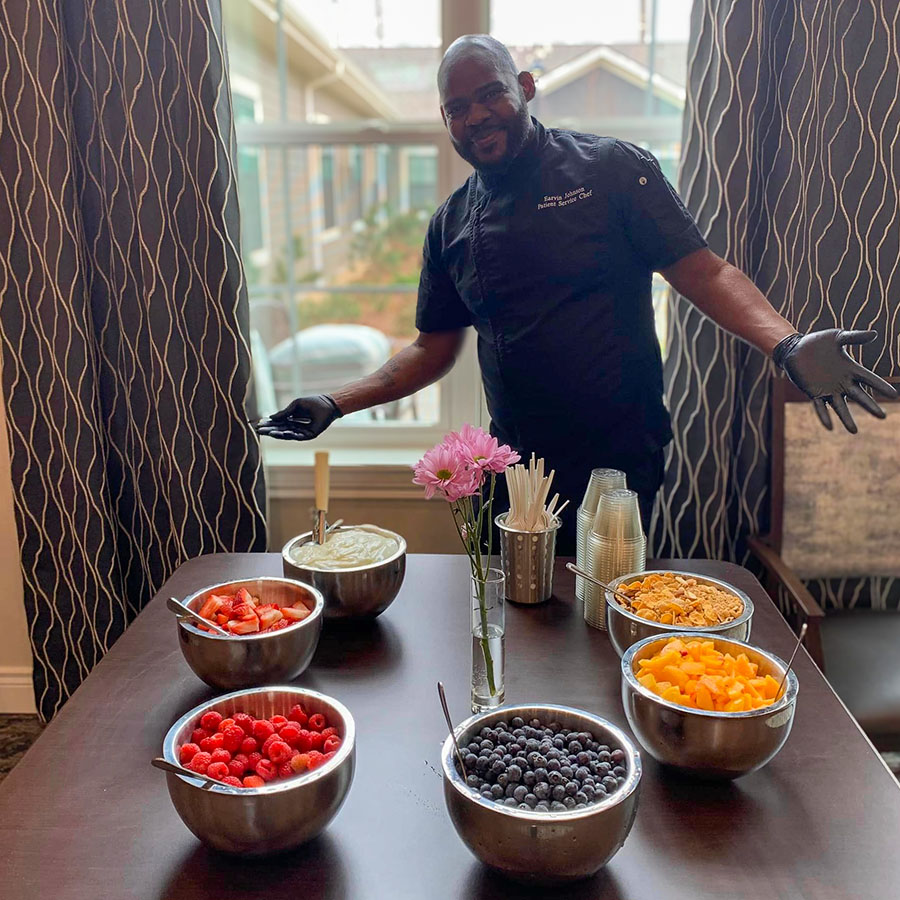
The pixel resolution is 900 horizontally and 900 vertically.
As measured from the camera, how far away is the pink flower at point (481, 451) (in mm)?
1075

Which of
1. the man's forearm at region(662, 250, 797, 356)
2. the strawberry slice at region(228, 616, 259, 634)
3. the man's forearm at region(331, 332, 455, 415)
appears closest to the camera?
the strawberry slice at region(228, 616, 259, 634)

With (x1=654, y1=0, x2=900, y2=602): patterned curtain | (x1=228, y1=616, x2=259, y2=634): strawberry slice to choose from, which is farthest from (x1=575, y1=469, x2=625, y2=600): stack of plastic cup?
(x1=654, y1=0, x2=900, y2=602): patterned curtain

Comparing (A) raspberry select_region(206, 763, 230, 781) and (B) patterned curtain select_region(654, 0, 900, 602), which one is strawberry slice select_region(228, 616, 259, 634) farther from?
(B) patterned curtain select_region(654, 0, 900, 602)

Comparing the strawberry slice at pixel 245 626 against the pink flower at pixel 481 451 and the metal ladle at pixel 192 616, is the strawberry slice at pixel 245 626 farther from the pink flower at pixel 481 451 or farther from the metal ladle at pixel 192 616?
the pink flower at pixel 481 451

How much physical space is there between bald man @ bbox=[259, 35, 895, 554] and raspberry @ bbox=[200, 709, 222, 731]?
773 mm

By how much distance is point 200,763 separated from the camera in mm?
901

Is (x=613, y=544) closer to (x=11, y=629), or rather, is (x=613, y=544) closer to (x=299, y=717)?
(x=299, y=717)

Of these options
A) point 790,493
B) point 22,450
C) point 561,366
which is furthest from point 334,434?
point 790,493

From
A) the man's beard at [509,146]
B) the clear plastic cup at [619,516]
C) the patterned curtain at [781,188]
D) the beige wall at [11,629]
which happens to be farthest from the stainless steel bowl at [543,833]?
the beige wall at [11,629]

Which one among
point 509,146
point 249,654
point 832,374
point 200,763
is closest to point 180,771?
point 200,763

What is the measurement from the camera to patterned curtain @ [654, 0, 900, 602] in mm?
1992

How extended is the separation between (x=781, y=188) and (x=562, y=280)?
71cm

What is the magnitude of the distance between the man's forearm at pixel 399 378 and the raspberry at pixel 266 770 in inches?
40.7

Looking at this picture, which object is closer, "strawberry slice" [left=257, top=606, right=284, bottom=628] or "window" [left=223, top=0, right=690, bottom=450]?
"strawberry slice" [left=257, top=606, right=284, bottom=628]
